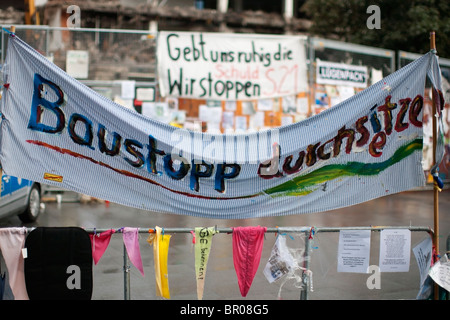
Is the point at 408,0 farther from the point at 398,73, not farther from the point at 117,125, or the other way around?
the point at 117,125

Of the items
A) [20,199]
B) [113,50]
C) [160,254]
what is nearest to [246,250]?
[160,254]

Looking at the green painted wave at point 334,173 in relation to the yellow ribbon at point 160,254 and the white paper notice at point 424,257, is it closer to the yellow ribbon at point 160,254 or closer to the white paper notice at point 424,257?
the white paper notice at point 424,257

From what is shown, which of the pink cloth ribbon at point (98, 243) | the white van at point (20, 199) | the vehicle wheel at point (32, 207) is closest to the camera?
the pink cloth ribbon at point (98, 243)

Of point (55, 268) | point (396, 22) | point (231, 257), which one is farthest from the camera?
point (396, 22)

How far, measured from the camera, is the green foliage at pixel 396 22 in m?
18.6

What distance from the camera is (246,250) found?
A: 17.1 feet

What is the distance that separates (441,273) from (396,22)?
53.0ft

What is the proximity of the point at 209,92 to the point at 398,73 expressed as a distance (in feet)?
28.1

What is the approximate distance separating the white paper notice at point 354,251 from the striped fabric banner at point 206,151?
31 centimetres

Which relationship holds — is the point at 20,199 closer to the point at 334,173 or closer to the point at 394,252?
the point at 334,173

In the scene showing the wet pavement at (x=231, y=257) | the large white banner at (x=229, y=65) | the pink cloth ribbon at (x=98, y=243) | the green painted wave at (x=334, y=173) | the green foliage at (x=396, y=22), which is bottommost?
the wet pavement at (x=231, y=257)

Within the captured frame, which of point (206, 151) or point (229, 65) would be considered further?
point (229, 65)

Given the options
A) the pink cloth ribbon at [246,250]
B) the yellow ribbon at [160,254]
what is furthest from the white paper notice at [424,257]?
the yellow ribbon at [160,254]

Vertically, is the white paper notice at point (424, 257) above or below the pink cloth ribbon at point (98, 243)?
below
